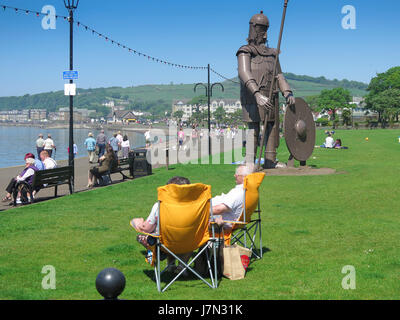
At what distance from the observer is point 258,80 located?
1566 cm

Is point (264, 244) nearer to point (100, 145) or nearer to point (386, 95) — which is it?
point (100, 145)

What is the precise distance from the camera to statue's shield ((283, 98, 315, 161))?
1688cm

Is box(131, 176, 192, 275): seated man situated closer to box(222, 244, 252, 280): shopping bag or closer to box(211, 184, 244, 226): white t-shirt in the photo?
box(222, 244, 252, 280): shopping bag

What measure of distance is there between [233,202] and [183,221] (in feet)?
3.21

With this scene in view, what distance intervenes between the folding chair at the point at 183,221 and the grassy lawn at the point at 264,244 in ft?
1.20

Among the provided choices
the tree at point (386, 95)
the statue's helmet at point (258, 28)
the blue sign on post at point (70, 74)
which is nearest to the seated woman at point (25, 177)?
the blue sign on post at point (70, 74)

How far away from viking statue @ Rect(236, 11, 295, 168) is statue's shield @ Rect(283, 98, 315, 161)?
0.56 m

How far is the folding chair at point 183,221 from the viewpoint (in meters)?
5.94

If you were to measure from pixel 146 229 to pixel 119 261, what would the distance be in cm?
119

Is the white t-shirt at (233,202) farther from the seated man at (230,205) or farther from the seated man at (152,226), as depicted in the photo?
the seated man at (152,226)

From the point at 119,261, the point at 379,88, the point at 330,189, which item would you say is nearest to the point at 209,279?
the point at 119,261

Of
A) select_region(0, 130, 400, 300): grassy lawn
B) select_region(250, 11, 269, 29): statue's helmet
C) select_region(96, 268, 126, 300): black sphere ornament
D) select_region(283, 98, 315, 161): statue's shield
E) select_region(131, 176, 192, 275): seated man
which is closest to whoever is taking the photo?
select_region(96, 268, 126, 300): black sphere ornament

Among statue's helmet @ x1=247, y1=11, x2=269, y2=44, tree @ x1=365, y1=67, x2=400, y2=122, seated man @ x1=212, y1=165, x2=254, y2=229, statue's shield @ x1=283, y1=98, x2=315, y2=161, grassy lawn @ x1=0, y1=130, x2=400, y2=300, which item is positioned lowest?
grassy lawn @ x1=0, y1=130, x2=400, y2=300

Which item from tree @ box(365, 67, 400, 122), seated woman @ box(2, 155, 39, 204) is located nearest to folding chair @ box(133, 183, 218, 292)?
seated woman @ box(2, 155, 39, 204)
